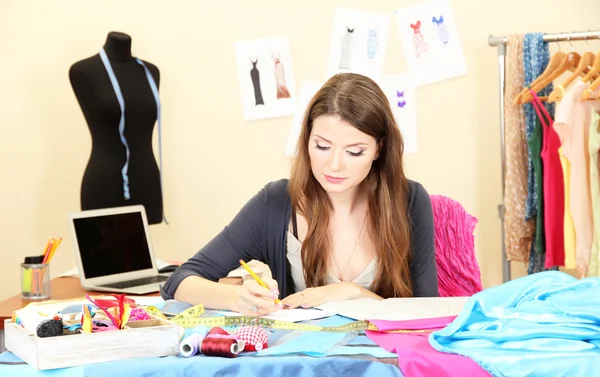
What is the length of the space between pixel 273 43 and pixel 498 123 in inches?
48.0

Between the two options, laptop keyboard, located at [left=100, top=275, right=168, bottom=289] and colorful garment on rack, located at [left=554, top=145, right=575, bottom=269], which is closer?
laptop keyboard, located at [left=100, top=275, right=168, bottom=289]

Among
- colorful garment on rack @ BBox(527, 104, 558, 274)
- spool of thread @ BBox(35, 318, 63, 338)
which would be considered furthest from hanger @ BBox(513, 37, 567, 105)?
spool of thread @ BBox(35, 318, 63, 338)

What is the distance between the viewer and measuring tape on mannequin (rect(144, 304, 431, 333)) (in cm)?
169

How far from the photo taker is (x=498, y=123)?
4109 millimetres

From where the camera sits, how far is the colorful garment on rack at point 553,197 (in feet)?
11.2

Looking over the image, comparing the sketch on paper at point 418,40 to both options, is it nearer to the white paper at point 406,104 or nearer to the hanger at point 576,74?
the white paper at point 406,104

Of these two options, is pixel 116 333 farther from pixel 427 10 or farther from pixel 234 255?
pixel 427 10

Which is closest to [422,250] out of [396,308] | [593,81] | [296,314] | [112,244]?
[396,308]

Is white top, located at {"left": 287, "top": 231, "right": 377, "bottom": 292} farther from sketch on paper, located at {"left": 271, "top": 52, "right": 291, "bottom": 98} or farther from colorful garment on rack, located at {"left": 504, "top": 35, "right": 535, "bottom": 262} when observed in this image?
sketch on paper, located at {"left": 271, "top": 52, "right": 291, "bottom": 98}

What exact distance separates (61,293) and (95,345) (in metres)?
1.36

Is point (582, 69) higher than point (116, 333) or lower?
higher

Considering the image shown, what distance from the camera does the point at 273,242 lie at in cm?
234

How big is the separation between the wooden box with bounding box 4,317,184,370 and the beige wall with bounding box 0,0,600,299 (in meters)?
2.75

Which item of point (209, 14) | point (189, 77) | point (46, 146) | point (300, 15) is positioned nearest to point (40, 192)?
point (46, 146)
